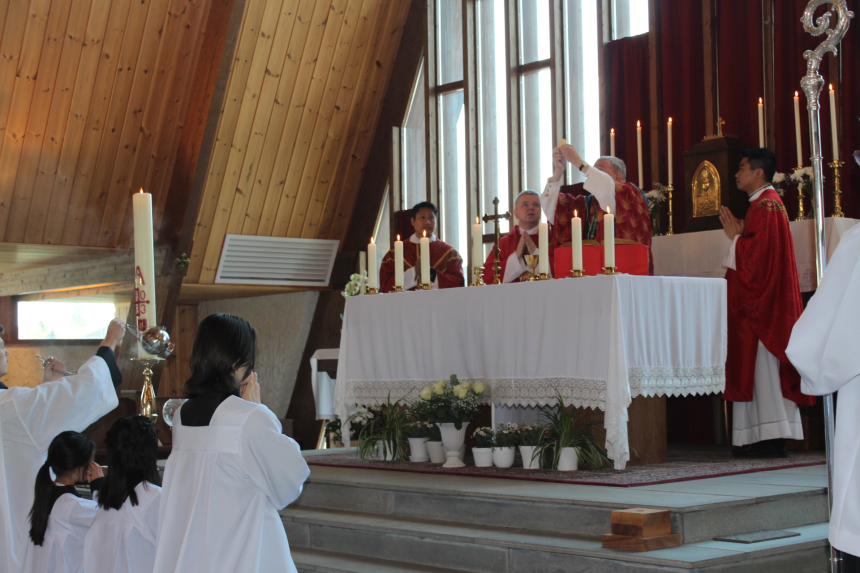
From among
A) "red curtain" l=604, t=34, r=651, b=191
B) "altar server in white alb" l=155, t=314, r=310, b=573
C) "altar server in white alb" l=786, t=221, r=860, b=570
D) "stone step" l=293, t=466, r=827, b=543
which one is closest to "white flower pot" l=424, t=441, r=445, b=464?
"stone step" l=293, t=466, r=827, b=543

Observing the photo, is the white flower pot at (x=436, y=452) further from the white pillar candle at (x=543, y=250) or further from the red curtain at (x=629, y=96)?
the red curtain at (x=629, y=96)

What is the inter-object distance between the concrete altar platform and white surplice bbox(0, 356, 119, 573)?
120cm

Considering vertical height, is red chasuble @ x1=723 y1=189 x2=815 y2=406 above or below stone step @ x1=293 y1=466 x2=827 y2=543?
above

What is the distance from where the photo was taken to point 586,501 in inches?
143

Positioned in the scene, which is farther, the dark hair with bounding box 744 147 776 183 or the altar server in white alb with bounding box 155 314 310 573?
the dark hair with bounding box 744 147 776 183

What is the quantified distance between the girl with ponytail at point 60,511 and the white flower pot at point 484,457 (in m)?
2.19

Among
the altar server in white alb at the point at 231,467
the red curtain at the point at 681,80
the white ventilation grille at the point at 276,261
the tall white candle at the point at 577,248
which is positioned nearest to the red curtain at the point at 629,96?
the red curtain at the point at 681,80

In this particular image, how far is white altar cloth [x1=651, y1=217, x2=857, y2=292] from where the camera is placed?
532cm

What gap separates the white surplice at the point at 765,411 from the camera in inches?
201

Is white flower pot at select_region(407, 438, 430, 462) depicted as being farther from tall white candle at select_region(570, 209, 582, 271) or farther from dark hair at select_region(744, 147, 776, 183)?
dark hair at select_region(744, 147, 776, 183)

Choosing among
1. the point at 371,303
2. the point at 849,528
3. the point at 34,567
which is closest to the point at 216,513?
the point at 34,567

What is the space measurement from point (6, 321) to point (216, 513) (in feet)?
29.7

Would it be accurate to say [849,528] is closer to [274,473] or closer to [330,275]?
[274,473]

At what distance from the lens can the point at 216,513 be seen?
2.58 meters
